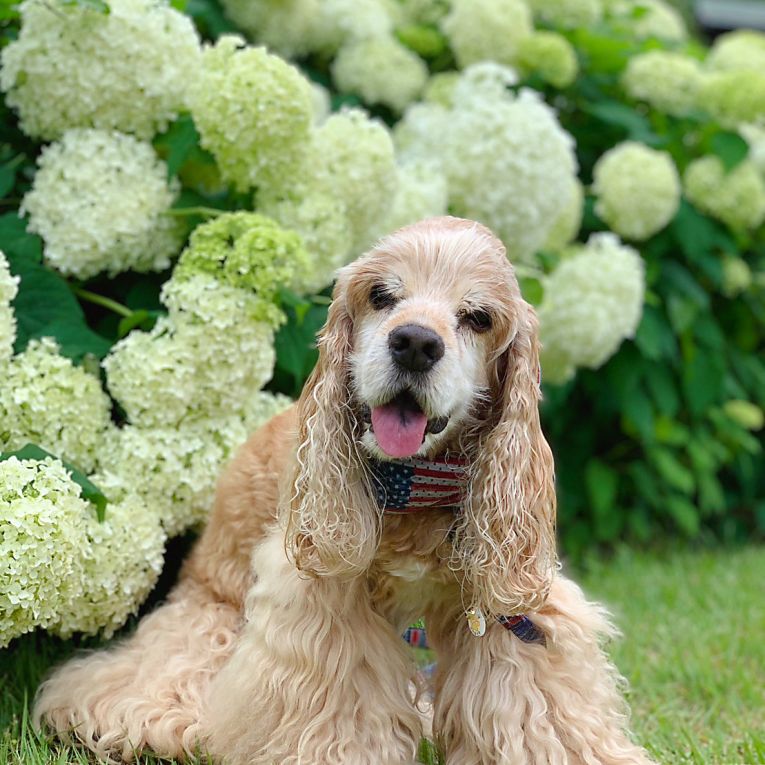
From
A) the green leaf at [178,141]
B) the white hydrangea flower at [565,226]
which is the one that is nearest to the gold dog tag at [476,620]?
the green leaf at [178,141]

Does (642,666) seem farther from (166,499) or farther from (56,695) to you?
(56,695)

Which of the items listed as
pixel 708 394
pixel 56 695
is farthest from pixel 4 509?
pixel 708 394

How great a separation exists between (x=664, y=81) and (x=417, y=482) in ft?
10.1

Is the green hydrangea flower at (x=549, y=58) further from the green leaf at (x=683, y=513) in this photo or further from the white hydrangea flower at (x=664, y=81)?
the green leaf at (x=683, y=513)

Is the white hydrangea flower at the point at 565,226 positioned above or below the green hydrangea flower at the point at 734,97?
below

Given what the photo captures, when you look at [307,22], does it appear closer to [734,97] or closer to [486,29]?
[486,29]

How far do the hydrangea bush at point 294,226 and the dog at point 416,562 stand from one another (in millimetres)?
579

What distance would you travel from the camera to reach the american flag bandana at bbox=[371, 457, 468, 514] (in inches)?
86.2

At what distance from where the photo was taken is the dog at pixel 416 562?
83.8 inches

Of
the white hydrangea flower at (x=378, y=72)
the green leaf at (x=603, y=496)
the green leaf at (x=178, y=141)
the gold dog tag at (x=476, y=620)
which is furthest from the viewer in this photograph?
the green leaf at (x=603, y=496)

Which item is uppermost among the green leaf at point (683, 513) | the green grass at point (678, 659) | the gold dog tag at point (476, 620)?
the gold dog tag at point (476, 620)

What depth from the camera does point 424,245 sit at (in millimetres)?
2139

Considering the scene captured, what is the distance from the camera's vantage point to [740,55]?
201 inches

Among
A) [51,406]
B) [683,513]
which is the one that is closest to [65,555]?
[51,406]
